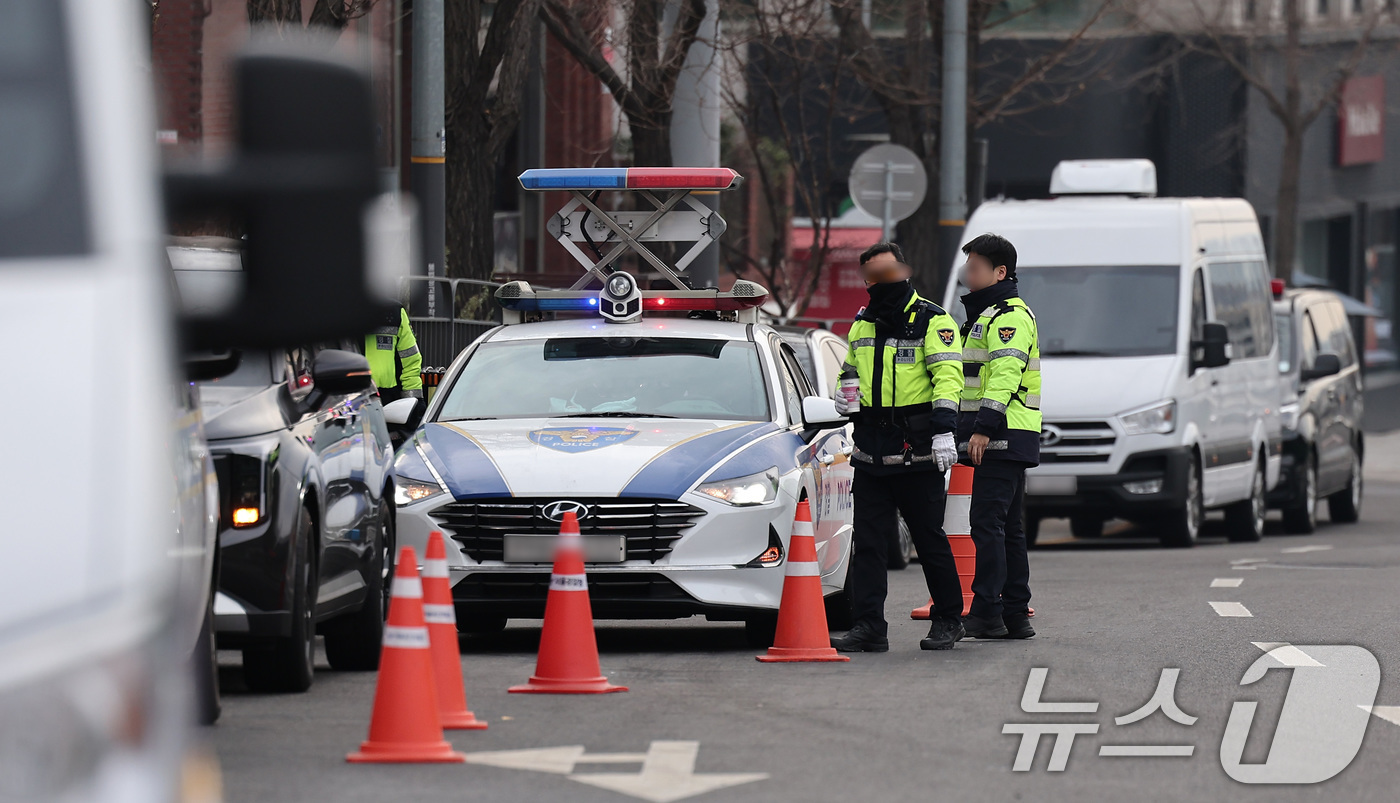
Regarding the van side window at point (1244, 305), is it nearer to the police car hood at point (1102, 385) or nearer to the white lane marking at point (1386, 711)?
the police car hood at point (1102, 385)

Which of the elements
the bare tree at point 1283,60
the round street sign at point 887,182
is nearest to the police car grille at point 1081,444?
the round street sign at point 887,182

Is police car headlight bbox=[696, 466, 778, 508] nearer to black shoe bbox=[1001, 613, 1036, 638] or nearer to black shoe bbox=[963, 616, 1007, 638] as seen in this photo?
black shoe bbox=[963, 616, 1007, 638]

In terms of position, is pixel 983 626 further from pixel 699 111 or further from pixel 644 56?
pixel 644 56

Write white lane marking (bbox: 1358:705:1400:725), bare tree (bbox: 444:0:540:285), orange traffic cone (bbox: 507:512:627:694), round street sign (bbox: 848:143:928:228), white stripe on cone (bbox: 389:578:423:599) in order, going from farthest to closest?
round street sign (bbox: 848:143:928:228), bare tree (bbox: 444:0:540:285), orange traffic cone (bbox: 507:512:627:694), white lane marking (bbox: 1358:705:1400:725), white stripe on cone (bbox: 389:578:423:599)

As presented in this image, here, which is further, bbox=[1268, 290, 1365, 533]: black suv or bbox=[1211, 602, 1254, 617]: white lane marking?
bbox=[1268, 290, 1365, 533]: black suv

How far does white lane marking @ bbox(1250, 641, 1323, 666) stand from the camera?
966 cm

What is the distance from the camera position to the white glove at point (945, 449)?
1007 cm

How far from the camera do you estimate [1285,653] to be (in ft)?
→ 32.8

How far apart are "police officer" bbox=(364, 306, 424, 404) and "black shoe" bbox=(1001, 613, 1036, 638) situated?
3996 mm

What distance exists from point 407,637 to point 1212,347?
39.5 ft

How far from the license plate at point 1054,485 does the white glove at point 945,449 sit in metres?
7.73

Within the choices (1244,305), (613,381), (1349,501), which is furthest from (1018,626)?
(1349,501)

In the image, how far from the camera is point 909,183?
67.2 feet

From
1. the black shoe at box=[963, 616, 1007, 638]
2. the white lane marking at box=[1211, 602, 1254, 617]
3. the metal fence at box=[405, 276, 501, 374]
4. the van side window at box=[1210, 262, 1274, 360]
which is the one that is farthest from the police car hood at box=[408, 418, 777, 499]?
the van side window at box=[1210, 262, 1274, 360]
